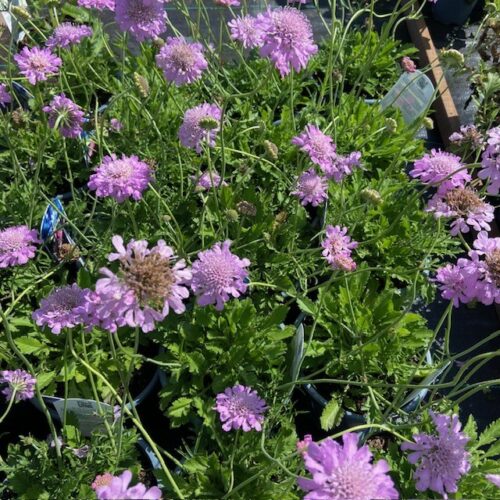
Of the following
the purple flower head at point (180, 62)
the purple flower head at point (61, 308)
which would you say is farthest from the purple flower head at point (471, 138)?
the purple flower head at point (61, 308)

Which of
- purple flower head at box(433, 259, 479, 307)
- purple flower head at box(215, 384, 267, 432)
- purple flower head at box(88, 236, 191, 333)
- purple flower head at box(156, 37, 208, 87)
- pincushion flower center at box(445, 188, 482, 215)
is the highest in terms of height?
purple flower head at box(156, 37, 208, 87)

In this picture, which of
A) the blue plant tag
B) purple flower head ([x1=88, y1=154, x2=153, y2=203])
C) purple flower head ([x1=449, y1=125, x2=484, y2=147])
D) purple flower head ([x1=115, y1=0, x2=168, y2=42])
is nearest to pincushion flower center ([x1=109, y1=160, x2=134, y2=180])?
purple flower head ([x1=88, y1=154, x2=153, y2=203])

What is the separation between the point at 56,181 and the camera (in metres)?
1.92

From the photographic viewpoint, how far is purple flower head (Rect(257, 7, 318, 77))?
1.23 metres

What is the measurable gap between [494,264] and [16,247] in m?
1.02

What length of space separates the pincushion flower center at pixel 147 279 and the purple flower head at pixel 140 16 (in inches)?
28.2

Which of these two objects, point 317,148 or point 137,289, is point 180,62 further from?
point 137,289

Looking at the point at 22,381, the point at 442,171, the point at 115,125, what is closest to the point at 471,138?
the point at 442,171

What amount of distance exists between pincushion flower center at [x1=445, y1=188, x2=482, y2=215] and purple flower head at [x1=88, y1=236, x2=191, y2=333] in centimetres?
71

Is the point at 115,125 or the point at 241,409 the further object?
the point at 115,125

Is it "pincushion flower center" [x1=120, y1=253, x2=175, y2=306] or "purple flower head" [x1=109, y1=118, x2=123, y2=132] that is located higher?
"pincushion flower center" [x1=120, y1=253, x2=175, y2=306]

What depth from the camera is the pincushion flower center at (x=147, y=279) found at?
31.7 inches

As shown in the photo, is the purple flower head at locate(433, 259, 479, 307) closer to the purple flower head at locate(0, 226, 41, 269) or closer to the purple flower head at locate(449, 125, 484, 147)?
the purple flower head at locate(449, 125, 484, 147)

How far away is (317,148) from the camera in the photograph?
1429mm
